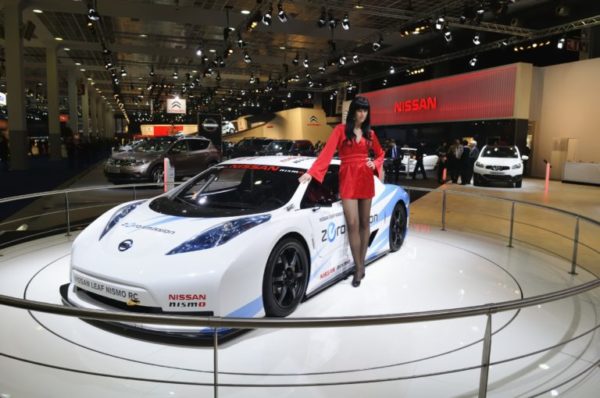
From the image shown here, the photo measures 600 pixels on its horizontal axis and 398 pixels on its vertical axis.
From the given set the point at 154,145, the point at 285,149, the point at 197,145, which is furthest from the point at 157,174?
the point at 285,149

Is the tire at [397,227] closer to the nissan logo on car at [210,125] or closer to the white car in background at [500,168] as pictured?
the white car in background at [500,168]

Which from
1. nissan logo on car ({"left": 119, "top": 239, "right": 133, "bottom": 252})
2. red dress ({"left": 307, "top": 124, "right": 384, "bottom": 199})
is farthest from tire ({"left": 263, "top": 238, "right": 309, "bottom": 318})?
nissan logo on car ({"left": 119, "top": 239, "right": 133, "bottom": 252})

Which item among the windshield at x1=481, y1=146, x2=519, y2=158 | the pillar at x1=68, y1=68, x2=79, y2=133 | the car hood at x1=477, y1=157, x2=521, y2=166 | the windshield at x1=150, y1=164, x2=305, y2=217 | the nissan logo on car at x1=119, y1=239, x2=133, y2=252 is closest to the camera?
the nissan logo on car at x1=119, y1=239, x2=133, y2=252

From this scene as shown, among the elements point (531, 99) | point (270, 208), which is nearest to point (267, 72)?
point (531, 99)

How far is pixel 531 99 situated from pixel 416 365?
63.2 ft

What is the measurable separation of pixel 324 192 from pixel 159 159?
32.2 ft

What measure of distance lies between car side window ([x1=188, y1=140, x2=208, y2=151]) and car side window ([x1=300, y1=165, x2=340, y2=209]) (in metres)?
10.4

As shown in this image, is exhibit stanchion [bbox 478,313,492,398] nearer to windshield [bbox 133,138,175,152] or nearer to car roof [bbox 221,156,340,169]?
car roof [bbox 221,156,340,169]

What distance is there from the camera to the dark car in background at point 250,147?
21812 millimetres

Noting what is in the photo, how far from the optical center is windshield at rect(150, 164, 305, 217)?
395 cm

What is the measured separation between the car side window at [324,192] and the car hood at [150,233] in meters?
0.80

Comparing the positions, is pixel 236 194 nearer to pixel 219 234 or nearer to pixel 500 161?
pixel 219 234

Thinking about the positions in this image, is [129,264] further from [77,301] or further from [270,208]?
[270,208]

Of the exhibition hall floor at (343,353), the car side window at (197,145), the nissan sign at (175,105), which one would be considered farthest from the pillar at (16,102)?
the exhibition hall floor at (343,353)
